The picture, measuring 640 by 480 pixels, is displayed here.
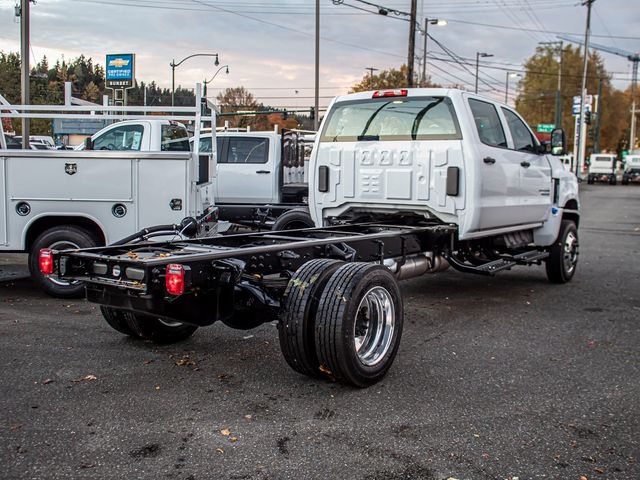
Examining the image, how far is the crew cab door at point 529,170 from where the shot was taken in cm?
820

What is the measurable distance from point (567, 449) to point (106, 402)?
295 cm

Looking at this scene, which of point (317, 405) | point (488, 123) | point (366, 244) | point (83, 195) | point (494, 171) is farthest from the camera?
point (83, 195)

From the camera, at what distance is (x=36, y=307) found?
291 inches

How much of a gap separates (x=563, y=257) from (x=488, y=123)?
2702mm

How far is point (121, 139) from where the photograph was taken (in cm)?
1060

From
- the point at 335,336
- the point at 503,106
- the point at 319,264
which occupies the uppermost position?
the point at 503,106

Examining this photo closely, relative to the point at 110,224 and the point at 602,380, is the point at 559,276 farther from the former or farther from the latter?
the point at 110,224

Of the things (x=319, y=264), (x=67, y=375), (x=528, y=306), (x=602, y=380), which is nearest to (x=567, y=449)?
(x=602, y=380)

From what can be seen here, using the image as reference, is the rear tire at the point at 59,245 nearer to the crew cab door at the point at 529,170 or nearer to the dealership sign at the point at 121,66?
the crew cab door at the point at 529,170

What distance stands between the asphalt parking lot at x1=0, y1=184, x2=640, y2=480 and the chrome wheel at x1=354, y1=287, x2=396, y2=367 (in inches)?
10.4

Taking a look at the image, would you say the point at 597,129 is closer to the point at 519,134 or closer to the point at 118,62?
the point at 118,62

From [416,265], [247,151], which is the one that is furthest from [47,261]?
[247,151]

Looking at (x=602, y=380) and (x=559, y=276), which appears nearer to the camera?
(x=602, y=380)

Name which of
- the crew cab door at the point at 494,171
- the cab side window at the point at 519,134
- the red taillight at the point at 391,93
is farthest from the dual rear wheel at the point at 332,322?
the cab side window at the point at 519,134
